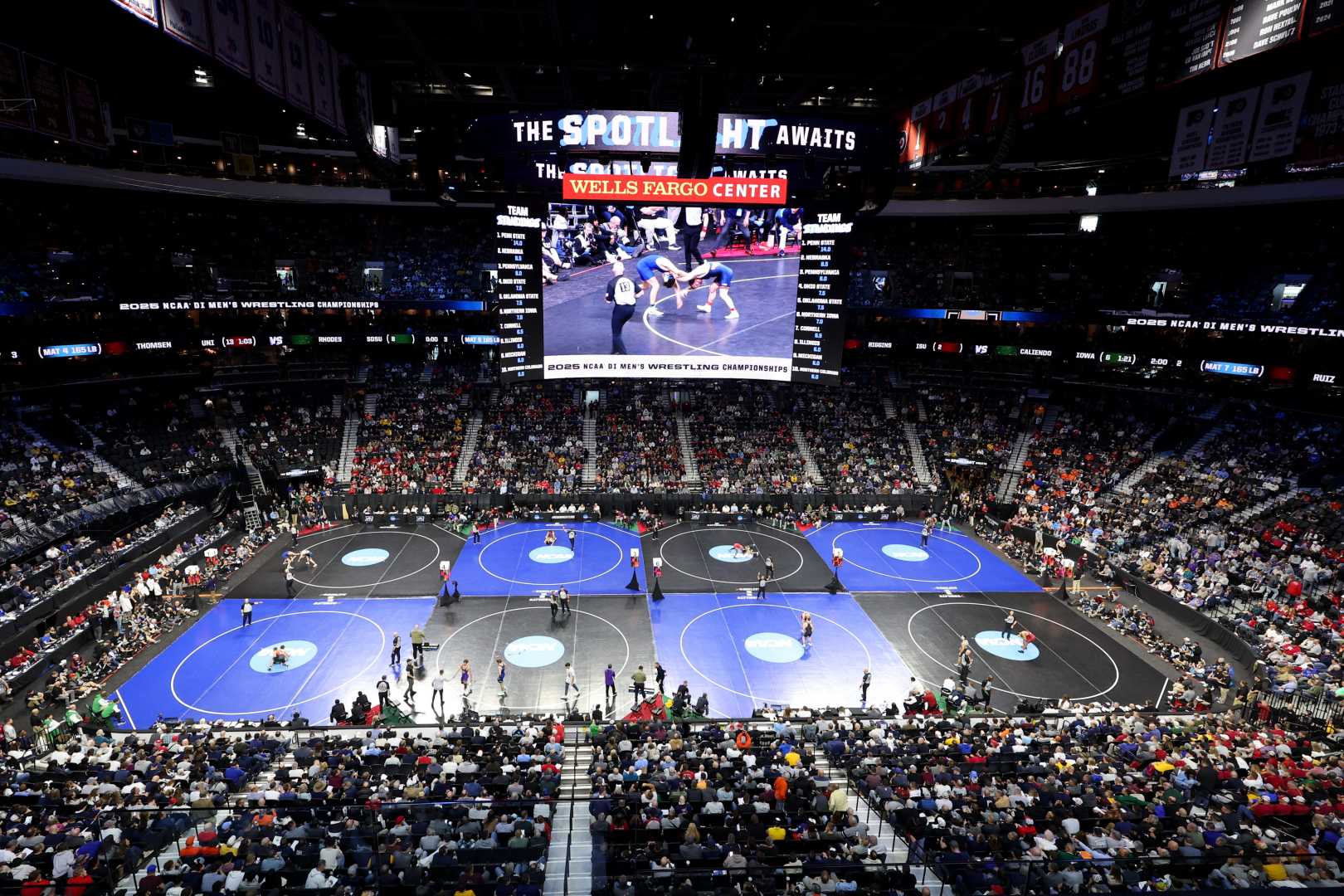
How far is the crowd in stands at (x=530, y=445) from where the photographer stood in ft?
121

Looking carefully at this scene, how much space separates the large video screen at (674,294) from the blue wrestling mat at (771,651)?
399 inches

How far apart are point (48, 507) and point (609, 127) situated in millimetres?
26995

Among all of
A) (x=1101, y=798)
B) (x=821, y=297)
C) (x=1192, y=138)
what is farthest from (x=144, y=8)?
(x=1192, y=138)

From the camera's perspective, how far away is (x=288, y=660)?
21.8m

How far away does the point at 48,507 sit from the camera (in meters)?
27.1

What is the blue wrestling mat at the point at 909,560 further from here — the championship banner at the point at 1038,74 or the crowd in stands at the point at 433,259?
the crowd in stands at the point at 433,259

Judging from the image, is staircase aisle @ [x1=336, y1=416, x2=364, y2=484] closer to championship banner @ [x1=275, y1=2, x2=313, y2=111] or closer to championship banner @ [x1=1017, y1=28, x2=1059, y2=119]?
championship banner @ [x1=275, y1=2, x2=313, y2=111]

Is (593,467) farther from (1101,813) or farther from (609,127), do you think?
(1101,813)

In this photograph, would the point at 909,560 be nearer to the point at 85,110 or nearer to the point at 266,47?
the point at 266,47

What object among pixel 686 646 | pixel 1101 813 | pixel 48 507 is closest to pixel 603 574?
pixel 686 646

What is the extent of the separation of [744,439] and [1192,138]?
24676 millimetres

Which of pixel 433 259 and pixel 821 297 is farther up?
pixel 433 259

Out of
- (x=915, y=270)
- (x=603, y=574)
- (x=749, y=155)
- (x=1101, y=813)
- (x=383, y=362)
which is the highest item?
(x=749, y=155)

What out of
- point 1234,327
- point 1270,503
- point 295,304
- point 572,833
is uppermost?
point 1234,327
